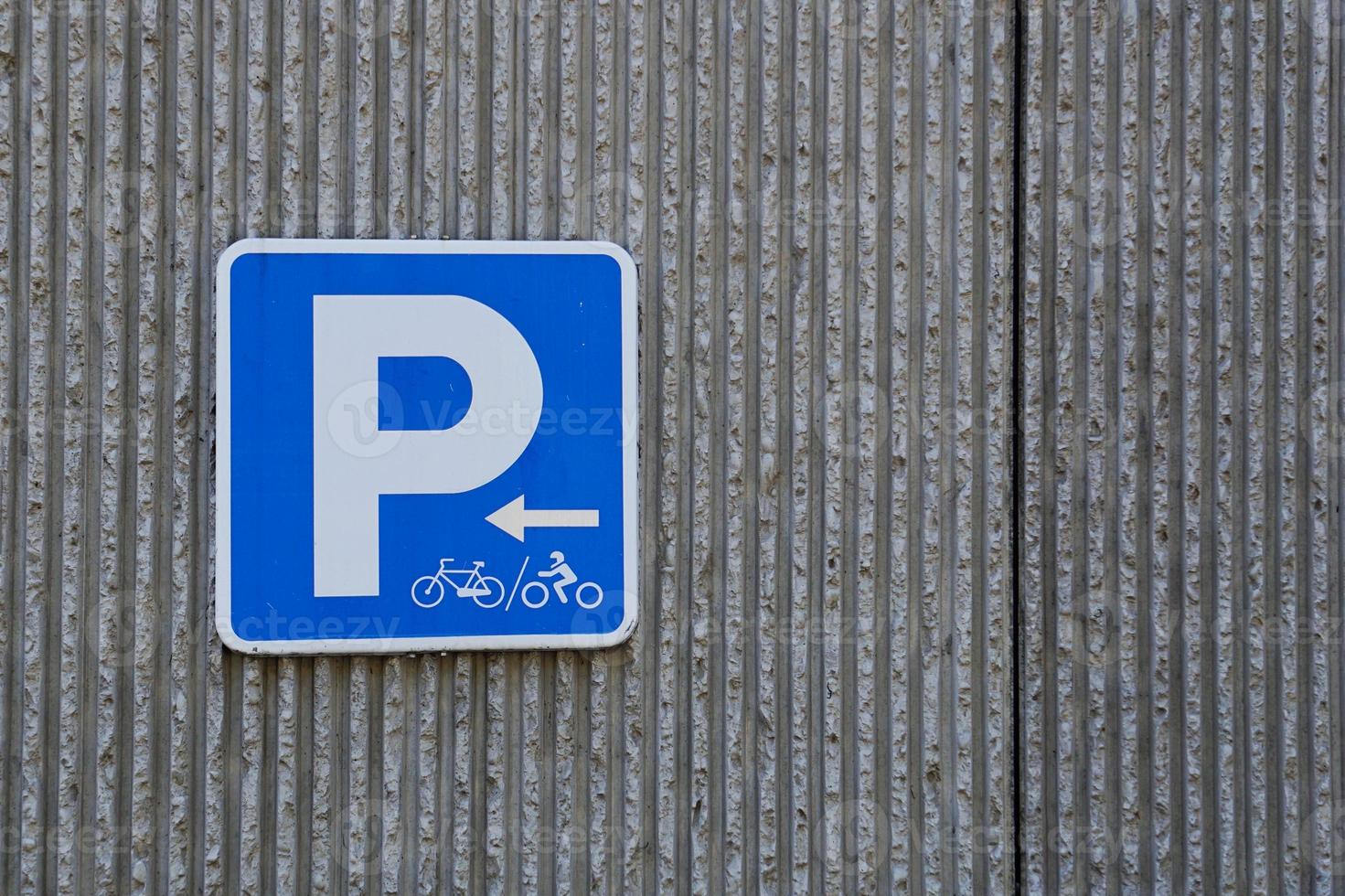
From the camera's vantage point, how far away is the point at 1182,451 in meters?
2.34

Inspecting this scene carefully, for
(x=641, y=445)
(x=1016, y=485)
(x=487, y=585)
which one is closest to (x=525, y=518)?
(x=487, y=585)

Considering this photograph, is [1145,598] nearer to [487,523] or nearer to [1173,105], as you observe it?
[1173,105]

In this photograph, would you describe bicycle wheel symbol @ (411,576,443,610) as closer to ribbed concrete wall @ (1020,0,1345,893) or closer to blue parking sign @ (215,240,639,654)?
blue parking sign @ (215,240,639,654)

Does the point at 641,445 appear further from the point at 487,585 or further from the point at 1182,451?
the point at 1182,451

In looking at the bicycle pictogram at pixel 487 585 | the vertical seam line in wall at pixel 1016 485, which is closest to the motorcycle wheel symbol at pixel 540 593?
the bicycle pictogram at pixel 487 585

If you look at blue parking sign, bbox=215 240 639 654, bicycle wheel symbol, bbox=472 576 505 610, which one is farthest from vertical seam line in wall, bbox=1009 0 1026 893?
bicycle wheel symbol, bbox=472 576 505 610

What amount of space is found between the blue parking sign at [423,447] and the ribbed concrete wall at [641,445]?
82mm

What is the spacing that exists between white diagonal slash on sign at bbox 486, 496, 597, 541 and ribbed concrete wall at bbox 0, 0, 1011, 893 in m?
0.18

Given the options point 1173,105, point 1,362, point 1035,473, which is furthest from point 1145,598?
point 1,362

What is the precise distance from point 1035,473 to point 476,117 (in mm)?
1449

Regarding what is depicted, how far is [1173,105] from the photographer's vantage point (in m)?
2.36

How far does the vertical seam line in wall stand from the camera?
2334 mm

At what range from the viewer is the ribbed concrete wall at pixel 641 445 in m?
2.18

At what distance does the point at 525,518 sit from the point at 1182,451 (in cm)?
146
